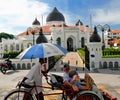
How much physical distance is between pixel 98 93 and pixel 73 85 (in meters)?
0.68

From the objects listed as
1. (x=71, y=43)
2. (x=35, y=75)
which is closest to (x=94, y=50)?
(x=35, y=75)

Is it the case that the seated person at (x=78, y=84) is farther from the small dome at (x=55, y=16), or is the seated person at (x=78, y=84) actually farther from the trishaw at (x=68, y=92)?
the small dome at (x=55, y=16)

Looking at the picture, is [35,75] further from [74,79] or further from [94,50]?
[94,50]

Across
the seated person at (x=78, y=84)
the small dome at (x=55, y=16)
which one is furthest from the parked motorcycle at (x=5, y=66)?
the small dome at (x=55, y=16)

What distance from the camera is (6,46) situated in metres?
55.6

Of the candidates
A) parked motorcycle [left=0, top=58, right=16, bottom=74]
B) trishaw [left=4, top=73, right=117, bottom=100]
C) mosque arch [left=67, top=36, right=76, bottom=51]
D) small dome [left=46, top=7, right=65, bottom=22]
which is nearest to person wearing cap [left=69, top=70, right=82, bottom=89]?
trishaw [left=4, top=73, right=117, bottom=100]

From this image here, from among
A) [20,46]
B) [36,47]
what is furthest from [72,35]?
[36,47]

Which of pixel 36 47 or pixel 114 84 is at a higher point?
pixel 36 47

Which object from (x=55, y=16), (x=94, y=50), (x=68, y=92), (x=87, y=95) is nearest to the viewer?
(x=87, y=95)

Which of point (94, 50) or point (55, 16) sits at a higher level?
point (55, 16)

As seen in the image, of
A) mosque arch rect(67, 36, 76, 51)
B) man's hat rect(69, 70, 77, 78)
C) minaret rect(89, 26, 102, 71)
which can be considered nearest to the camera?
man's hat rect(69, 70, 77, 78)

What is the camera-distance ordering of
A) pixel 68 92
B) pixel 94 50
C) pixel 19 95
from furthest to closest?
pixel 94 50 → pixel 19 95 → pixel 68 92

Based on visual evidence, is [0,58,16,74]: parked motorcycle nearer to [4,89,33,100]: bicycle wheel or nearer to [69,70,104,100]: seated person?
[4,89,33,100]: bicycle wheel

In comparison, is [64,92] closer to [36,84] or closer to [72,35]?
[36,84]
